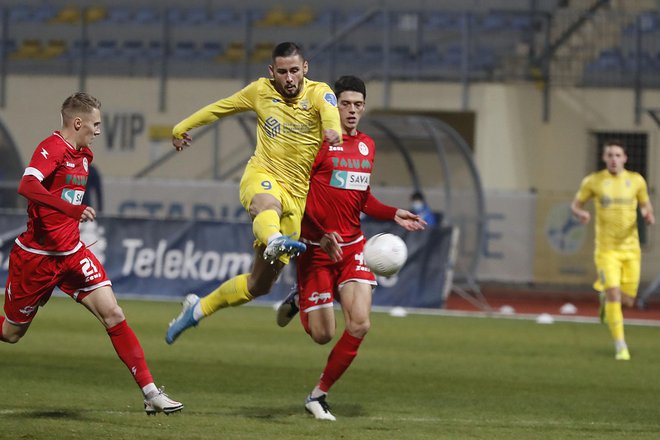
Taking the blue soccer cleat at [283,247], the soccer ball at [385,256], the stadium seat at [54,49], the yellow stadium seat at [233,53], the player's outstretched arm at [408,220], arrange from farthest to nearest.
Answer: the stadium seat at [54,49], the yellow stadium seat at [233,53], the player's outstretched arm at [408,220], the soccer ball at [385,256], the blue soccer cleat at [283,247]

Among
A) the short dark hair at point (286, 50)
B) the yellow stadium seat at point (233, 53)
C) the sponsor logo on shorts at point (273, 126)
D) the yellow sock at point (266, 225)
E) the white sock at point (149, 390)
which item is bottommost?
the white sock at point (149, 390)

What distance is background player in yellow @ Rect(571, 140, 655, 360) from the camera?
13859mm

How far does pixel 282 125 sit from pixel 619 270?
6.39 meters

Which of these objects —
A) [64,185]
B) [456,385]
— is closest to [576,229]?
[456,385]

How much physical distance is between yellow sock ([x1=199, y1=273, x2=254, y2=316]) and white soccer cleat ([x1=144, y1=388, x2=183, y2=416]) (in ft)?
4.61

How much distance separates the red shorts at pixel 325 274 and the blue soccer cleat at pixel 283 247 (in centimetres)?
104

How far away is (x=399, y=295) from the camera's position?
65.8ft

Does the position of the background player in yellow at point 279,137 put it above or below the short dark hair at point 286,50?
below

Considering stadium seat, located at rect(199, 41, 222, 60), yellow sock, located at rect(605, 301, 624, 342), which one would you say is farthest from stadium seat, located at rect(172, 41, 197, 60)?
yellow sock, located at rect(605, 301, 624, 342)

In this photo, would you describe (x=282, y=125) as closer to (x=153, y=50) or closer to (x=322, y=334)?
(x=322, y=334)

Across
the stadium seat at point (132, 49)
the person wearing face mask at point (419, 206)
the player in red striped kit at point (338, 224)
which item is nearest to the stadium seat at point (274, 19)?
the stadium seat at point (132, 49)

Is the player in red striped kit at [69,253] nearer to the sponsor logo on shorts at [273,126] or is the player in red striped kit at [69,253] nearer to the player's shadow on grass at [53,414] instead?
the player's shadow on grass at [53,414]

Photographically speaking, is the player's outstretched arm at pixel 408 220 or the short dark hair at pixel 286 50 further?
the player's outstretched arm at pixel 408 220

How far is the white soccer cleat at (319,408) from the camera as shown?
344 inches
